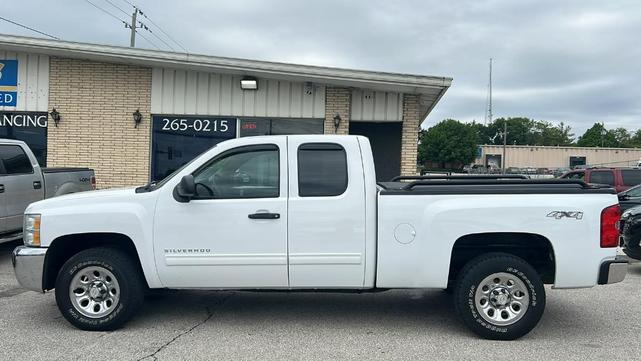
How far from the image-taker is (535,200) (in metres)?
4.73

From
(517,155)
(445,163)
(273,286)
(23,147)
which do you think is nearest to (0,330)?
(273,286)

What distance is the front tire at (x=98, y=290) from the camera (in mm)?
4879

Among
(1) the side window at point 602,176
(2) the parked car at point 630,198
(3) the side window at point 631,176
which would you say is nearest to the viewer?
(2) the parked car at point 630,198

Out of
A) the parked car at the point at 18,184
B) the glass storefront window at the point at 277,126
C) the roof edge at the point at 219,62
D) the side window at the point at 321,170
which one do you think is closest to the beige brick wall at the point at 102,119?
the roof edge at the point at 219,62

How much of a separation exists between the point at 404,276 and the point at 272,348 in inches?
53.8

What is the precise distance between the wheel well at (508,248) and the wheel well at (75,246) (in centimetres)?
313

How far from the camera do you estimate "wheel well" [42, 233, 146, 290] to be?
4.98 metres

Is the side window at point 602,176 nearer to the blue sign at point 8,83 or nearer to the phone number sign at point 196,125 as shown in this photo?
the phone number sign at point 196,125

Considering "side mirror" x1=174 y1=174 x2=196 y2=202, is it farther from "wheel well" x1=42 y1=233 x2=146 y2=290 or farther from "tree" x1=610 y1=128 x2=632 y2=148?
"tree" x1=610 y1=128 x2=632 y2=148

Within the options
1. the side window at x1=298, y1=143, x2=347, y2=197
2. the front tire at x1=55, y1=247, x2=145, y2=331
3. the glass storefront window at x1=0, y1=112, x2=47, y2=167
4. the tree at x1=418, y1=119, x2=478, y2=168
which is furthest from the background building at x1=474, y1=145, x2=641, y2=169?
the front tire at x1=55, y1=247, x2=145, y2=331

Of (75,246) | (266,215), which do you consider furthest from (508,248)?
(75,246)

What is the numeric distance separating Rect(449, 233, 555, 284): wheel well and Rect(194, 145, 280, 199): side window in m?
1.89

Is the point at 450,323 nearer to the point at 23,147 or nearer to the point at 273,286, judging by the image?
the point at 273,286

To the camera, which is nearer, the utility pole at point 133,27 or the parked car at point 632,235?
the parked car at point 632,235
